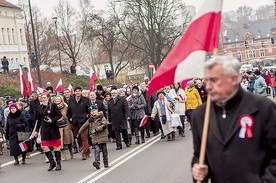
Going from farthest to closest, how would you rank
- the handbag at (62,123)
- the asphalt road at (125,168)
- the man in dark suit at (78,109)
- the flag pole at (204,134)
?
the man in dark suit at (78,109) → the handbag at (62,123) → the asphalt road at (125,168) → the flag pole at (204,134)

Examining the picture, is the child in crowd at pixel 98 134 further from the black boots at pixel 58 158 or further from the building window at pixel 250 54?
the building window at pixel 250 54

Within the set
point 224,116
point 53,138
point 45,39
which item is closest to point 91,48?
point 45,39

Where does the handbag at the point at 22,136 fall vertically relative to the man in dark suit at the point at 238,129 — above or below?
below

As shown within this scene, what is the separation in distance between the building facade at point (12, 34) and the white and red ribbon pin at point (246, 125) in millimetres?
62890

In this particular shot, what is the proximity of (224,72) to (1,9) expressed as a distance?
66549 millimetres

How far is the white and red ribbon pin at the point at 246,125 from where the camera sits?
4.25 meters

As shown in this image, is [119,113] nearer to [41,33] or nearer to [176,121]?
[176,121]

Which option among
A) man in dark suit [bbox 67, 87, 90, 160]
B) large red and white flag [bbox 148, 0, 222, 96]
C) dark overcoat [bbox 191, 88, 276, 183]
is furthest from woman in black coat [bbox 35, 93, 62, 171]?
dark overcoat [bbox 191, 88, 276, 183]

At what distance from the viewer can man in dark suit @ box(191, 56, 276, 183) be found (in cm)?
426

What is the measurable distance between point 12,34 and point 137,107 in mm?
53726

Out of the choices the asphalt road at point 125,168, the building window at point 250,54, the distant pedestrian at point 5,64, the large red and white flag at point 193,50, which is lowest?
the asphalt road at point 125,168

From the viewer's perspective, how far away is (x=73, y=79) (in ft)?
184

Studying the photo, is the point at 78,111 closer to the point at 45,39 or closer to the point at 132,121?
the point at 132,121

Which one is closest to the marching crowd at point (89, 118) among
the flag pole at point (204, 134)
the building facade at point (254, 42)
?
the flag pole at point (204, 134)
